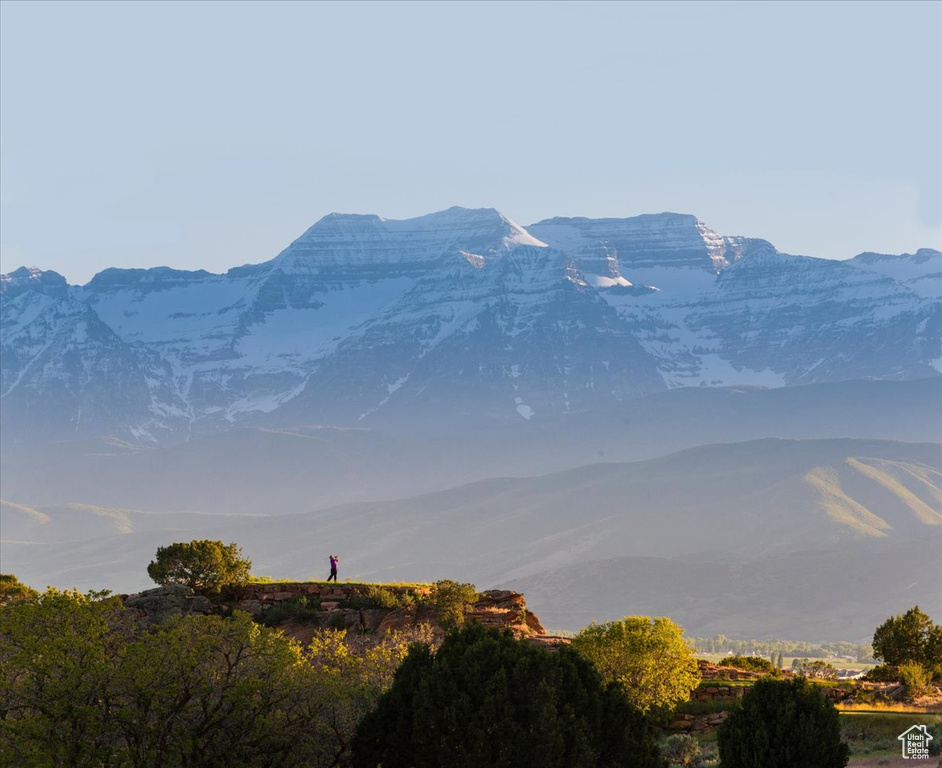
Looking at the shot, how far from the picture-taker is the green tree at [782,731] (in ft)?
143

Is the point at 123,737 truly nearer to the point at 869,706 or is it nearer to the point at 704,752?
the point at 704,752

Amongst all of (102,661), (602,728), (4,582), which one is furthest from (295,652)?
(4,582)

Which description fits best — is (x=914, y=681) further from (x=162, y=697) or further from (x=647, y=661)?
(x=162, y=697)

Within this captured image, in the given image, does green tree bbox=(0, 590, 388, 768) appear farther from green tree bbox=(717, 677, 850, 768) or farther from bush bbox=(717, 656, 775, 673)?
bush bbox=(717, 656, 775, 673)

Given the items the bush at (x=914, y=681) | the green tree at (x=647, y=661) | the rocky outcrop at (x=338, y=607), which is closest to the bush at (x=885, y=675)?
the bush at (x=914, y=681)

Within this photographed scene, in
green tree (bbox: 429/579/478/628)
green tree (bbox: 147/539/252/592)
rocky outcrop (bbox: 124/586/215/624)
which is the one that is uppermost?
green tree (bbox: 147/539/252/592)

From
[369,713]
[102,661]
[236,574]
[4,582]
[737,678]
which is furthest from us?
[4,582]

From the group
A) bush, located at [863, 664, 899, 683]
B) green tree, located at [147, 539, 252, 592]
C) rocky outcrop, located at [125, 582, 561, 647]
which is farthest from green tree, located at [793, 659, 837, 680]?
green tree, located at [147, 539, 252, 592]

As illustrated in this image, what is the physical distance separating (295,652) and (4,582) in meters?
46.6

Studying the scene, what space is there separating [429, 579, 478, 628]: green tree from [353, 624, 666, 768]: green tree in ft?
82.4

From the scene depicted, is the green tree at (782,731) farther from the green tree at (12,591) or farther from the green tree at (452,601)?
the green tree at (12,591)

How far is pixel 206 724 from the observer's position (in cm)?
4172

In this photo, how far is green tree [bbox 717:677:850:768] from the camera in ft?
143

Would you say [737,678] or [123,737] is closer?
[123,737]
